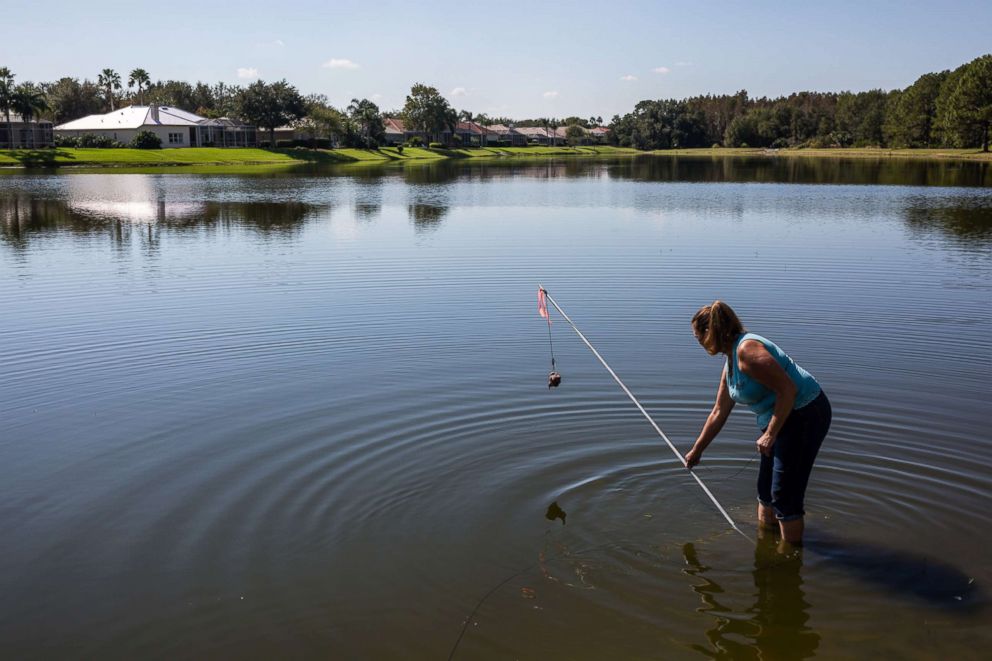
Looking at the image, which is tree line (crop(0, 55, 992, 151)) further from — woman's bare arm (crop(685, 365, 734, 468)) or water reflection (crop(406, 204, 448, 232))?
woman's bare arm (crop(685, 365, 734, 468))

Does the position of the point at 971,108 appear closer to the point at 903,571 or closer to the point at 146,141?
the point at 146,141

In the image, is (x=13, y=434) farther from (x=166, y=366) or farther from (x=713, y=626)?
(x=713, y=626)

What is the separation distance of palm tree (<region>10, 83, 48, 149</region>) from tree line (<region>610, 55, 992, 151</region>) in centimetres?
12135

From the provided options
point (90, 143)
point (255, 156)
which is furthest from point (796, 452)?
point (90, 143)

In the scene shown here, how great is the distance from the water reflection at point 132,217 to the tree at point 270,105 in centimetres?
8874

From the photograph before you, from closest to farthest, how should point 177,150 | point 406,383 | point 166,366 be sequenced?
point 406,383 < point 166,366 < point 177,150

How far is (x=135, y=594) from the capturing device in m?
7.10

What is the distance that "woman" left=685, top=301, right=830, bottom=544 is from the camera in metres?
6.66

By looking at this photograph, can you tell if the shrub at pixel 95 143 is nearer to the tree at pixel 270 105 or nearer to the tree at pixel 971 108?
the tree at pixel 270 105

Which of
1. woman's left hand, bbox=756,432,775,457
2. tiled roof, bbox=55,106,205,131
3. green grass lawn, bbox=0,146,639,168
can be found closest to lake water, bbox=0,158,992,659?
woman's left hand, bbox=756,432,775,457

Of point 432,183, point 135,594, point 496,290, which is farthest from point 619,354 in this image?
point 432,183

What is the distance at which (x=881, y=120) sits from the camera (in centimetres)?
15475

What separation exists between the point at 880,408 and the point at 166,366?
35.3ft

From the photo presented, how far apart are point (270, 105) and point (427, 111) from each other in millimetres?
45163
